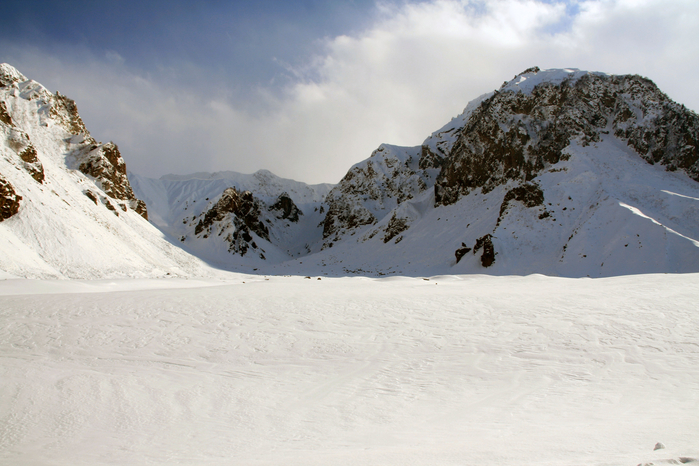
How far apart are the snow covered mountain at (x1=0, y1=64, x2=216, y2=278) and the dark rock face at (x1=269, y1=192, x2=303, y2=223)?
44.7 meters

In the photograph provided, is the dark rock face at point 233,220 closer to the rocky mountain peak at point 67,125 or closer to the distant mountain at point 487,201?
the distant mountain at point 487,201

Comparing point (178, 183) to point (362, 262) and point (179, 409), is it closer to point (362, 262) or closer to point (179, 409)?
point (362, 262)

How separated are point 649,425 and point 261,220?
3190 inches

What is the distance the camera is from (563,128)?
41125mm

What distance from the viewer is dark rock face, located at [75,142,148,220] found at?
3925 centimetres

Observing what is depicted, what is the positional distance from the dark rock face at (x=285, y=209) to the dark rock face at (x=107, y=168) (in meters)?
45.8

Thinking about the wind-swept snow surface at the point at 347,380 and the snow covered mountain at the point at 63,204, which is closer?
the wind-swept snow surface at the point at 347,380

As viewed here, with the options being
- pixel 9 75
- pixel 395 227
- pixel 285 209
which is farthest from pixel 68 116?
pixel 285 209

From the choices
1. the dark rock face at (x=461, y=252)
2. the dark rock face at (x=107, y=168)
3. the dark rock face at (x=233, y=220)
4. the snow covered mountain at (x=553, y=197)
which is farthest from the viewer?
the dark rock face at (x=233, y=220)

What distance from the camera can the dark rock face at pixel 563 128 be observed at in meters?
36.3

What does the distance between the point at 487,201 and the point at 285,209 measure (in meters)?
58.1

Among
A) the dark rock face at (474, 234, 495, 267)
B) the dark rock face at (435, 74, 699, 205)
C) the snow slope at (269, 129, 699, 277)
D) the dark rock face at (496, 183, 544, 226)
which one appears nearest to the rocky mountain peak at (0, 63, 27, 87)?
the snow slope at (269, 129, 699, 277)

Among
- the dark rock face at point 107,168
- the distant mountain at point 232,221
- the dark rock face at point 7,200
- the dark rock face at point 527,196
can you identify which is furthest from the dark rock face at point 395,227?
the dark rock face at point 7,200

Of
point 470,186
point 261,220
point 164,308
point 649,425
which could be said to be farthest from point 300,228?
point 649,425
